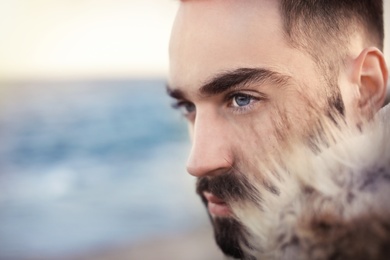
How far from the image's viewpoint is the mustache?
91 cm

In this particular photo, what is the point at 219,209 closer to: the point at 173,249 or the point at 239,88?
the point at 239,88

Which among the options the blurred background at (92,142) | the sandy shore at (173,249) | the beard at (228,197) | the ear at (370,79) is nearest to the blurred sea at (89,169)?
the blurred background at (92,142)

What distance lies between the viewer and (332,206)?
580 mm

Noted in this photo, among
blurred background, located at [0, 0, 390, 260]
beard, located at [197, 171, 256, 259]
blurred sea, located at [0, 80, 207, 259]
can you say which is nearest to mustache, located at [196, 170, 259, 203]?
beard, located at [197, 171, 256, 259]

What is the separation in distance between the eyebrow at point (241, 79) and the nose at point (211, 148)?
0.18ft

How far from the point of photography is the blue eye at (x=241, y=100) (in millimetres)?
A: 939

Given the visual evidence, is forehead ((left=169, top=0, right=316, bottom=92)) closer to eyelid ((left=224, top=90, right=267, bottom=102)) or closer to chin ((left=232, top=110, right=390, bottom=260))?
eyelid ((left=224, top=90, right=267, bottom=102))

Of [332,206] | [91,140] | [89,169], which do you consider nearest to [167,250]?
[89,169]

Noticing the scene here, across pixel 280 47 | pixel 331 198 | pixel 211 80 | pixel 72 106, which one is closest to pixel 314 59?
pixel 280 47

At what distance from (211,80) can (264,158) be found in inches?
6.2

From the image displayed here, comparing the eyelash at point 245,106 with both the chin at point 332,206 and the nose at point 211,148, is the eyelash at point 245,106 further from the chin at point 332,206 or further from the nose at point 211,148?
the chin at point 332,206

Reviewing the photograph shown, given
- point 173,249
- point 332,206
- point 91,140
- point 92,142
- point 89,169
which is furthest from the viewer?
point 91,140

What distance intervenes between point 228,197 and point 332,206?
1.32ft

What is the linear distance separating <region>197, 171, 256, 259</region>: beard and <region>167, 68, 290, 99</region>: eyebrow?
0.49 ft
